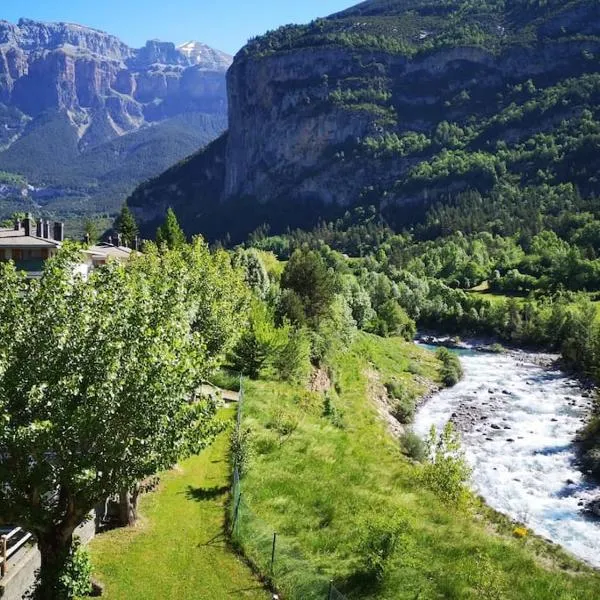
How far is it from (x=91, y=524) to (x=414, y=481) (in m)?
17.2

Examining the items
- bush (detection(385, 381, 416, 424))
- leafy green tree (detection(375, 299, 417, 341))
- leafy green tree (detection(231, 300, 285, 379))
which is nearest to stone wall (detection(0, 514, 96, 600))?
leafy green tree (detection(231, 300, 285, 379))

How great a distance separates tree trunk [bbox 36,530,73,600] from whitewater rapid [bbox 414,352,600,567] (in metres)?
29.1

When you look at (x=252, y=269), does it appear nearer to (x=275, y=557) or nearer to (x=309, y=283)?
(x=309, y=283)

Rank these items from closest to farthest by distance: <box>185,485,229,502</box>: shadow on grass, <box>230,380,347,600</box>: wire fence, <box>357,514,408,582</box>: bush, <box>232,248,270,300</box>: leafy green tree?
<box>230,380,347,600</box>: wire fence < <box>357,514,408,582</box>: bush < <box>185,485,229,502</box>: shadow on grass < <box>232,248,270,300</box>: leafy green tree

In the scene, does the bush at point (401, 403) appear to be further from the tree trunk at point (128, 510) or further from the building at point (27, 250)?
the tree trunk at point (128, 510)

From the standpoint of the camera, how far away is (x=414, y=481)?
1316 inches

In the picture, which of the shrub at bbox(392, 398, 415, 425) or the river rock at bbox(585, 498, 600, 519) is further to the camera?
the shrub at bbox(392, 398, 415, 425)

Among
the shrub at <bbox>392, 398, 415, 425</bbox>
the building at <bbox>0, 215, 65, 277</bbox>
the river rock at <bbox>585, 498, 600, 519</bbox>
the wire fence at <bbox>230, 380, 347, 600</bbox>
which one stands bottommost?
the river rock at <bbox>585, 498, 600, 519</bbox>

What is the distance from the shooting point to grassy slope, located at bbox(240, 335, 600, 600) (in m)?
21.4

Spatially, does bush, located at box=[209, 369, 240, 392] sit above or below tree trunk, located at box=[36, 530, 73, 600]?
below

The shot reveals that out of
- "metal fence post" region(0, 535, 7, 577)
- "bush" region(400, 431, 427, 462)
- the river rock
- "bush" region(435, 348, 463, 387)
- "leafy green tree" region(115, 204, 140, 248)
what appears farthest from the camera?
"leafy green tree" region(115, 204, 140, 248)

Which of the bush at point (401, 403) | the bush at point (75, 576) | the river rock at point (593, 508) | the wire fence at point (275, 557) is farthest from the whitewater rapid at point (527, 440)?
the bush at point (75, 576)

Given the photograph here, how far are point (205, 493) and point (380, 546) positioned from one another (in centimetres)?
904

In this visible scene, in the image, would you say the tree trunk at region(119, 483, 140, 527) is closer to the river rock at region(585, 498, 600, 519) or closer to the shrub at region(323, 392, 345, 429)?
the shrub at region(323, 392, 345, 429)
